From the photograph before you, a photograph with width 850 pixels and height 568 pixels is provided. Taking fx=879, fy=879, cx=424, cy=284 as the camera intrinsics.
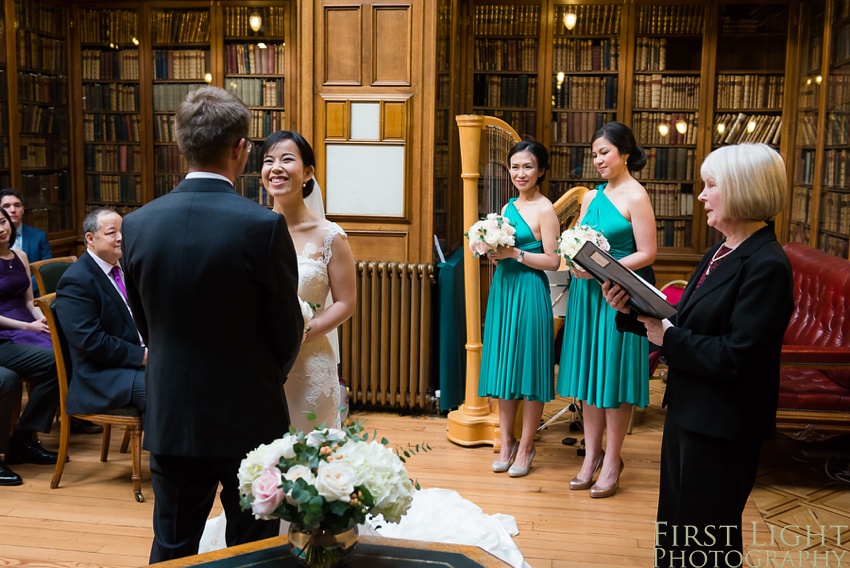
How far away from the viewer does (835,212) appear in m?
6.30

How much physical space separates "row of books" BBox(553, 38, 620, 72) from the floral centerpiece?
6175 mm

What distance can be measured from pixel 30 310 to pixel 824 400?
4.31m

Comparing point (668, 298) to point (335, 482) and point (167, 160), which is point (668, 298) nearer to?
point (335, 482)

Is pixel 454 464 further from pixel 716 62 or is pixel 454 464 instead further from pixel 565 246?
pixel 716 62

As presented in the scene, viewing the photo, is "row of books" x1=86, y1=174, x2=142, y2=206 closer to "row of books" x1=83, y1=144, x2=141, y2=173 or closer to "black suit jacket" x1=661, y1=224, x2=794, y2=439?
"row of books" x1=83, y1=144, x2=141, y2=173

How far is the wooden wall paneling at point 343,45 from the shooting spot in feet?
17.8

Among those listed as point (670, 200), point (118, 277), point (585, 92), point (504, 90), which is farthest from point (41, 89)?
point (670, 200)

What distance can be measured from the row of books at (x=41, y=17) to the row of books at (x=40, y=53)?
0.07 metres

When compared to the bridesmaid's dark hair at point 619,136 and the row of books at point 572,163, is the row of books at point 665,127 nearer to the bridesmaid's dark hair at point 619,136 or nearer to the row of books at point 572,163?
the row of books at point 572,163

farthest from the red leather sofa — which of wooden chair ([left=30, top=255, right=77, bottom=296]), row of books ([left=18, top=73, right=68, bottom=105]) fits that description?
row of books ([left=18, top=73, right=68, bottom=105])

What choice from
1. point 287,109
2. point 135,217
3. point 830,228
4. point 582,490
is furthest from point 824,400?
point 287,109

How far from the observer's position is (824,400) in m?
4.29

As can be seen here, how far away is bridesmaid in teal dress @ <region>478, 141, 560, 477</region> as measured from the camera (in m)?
4.43

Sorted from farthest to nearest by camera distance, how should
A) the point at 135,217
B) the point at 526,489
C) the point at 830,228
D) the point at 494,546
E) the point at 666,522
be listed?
the point at 830,228 < the point at 526,489 < the point at 494,546 < the point at 666,522 < the point at 135,217
